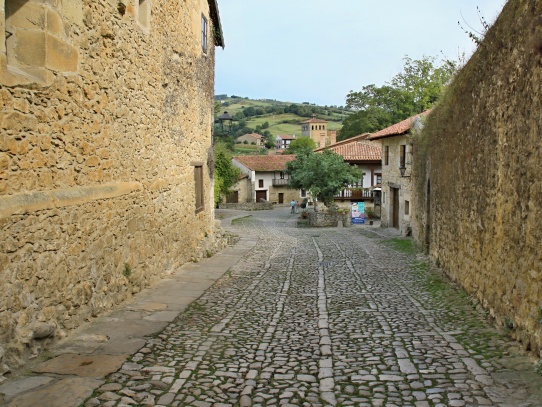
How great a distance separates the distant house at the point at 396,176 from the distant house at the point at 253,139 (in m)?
82.4

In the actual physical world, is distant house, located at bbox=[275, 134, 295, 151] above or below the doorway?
above

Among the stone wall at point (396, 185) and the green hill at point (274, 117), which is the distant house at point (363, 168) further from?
the green hill at point (274, 117)

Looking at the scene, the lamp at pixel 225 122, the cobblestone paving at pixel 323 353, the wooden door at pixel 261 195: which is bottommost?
the cobblestone paving at pixel 323 353

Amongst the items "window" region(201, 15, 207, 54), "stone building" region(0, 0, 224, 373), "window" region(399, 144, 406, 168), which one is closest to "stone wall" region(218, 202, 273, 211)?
"window" region(399, 144, 406, 168)

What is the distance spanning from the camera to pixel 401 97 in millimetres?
50719

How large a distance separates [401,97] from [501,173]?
153 ft

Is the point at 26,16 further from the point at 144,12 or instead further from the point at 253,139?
the point at 253,139

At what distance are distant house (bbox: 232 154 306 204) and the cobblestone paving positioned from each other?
51970mm

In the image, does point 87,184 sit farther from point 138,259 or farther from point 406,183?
point 406,183

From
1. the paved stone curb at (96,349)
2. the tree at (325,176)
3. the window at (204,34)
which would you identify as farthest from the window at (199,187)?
the tree at (325,176)

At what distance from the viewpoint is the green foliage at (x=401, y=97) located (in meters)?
48.9

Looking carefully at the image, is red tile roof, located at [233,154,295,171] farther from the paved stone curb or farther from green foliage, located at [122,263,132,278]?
green foliage, located at [122,263,132,278]

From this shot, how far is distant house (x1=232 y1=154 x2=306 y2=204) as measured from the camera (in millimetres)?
61594

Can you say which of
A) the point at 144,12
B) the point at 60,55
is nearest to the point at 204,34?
the point at 144,12
